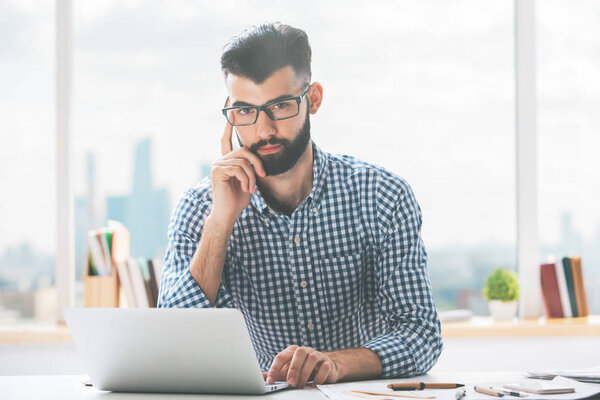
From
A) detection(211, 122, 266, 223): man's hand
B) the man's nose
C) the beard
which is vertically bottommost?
detection(211, 122, 266, 223): man's hand

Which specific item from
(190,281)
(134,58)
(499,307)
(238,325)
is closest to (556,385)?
(238,325)

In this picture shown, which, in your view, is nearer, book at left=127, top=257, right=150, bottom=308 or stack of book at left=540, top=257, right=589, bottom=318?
book at left=127, top=257, right=150, bottom=308

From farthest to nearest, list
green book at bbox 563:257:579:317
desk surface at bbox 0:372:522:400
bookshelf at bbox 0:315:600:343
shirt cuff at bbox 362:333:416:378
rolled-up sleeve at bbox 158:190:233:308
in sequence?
green book at bbox 563:257:579:317, bookshelf at bbox 0:315:600:343, rolled-up sleeve at bbox 158:190:233:308, shirt cuff at bbox 362:333:416:378, desk surface at bbox 0:372:522:400

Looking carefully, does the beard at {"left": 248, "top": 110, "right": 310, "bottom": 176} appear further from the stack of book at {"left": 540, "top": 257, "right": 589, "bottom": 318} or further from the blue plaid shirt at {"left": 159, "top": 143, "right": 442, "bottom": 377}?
the stack of book at {"left": 540, "top": 257, "right": 589, "bottom": 318}

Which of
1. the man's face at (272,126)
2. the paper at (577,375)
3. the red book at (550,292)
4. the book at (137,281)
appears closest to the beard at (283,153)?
the man's face at (272,126)

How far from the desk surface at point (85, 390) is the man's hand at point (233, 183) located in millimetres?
533

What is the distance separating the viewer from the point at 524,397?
1093 millimetres

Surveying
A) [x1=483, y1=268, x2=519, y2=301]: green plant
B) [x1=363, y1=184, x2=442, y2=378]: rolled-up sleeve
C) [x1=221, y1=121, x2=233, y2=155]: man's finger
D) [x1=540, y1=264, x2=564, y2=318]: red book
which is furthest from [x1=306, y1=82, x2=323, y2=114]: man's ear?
[x1=540, y1=264, x2=564, y2=318]: red book

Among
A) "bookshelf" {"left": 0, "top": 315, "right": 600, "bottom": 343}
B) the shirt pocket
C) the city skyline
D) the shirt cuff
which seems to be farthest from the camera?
the city skyline

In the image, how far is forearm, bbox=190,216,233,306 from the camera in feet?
5.60

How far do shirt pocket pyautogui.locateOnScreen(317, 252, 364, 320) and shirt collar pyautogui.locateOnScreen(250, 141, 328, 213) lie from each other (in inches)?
7.2

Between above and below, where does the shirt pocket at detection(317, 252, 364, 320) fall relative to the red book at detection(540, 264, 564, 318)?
above

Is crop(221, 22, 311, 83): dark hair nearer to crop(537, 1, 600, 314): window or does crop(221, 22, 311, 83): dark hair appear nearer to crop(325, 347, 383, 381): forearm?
crop(325, 347, 383, 381): forearm

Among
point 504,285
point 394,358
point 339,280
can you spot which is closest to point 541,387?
point 394,358
